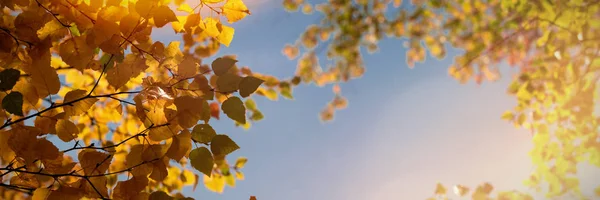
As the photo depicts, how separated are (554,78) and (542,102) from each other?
360 millimetres

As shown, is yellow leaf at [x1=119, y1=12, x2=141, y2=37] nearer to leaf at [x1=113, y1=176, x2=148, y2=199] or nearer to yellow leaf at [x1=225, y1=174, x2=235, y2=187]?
leaf at [x1=113, y1=176, x2=148, y2=199]

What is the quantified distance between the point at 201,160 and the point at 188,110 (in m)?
0.15

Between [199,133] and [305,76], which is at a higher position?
[305,76]

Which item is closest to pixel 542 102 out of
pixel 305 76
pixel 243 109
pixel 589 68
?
pixel 589 68

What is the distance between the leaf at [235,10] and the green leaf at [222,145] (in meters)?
0.32

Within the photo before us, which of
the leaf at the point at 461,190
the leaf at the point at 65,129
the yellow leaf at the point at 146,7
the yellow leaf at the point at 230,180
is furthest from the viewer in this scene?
the leaf at the point at 461,190

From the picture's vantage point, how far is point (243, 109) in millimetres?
1096

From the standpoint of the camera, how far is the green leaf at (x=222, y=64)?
3.57 ft

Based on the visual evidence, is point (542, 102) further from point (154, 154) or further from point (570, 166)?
point (154, 154)

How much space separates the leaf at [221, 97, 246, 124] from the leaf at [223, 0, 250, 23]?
0.75ft

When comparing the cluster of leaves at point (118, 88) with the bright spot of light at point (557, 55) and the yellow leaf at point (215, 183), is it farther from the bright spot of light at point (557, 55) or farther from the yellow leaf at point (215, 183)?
the bright spot of light at point (557, 55)

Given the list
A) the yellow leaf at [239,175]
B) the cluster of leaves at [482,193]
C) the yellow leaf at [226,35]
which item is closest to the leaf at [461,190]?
the cluster of leaves at [482,193]

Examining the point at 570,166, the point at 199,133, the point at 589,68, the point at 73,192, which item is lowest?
the point at 73,192

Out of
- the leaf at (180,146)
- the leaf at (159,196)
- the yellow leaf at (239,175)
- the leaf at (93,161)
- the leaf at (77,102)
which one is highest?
the yellow leaf at (239,175)
